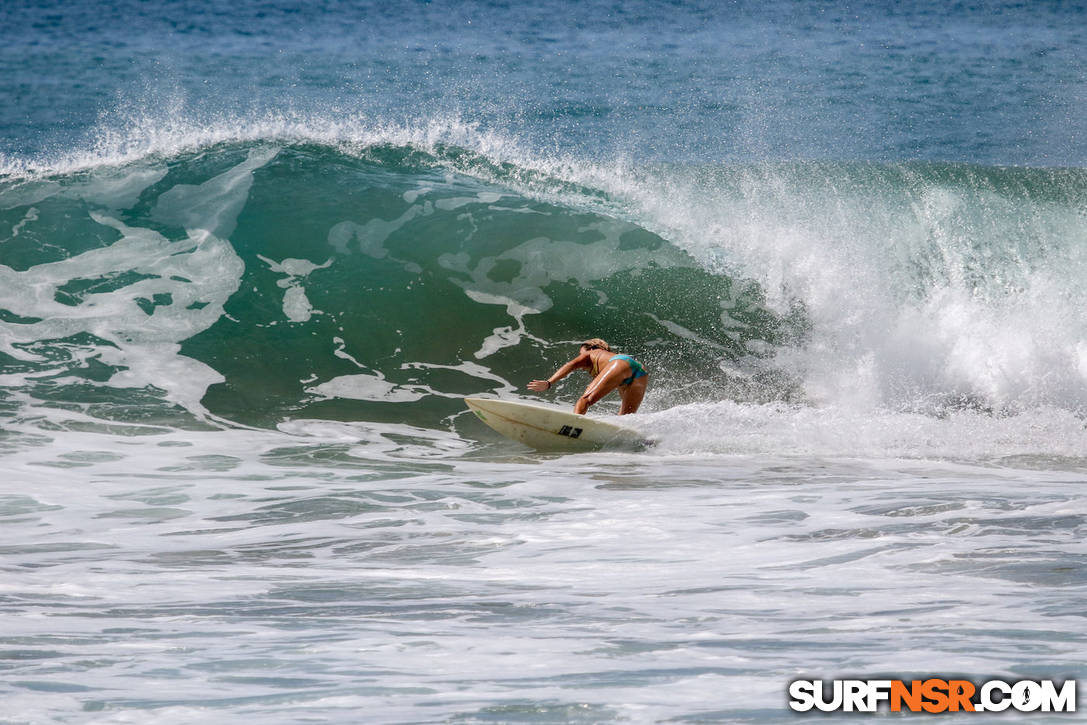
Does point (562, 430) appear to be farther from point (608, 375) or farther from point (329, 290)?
point (329, 290)

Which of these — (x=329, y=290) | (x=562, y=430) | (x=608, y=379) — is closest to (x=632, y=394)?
(x=608, y=379)

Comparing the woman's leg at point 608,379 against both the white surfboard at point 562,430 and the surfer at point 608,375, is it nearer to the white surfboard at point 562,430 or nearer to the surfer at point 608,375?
the surfer at point 608,375

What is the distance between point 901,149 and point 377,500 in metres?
27.9

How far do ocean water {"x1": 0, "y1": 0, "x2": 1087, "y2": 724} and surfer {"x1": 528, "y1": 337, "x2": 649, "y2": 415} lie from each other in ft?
1.83

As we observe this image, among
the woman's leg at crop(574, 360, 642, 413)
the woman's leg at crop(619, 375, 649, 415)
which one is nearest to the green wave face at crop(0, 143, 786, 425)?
the woman's leg at crop(619, 375, 649, 415)

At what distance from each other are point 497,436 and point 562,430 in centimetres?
90

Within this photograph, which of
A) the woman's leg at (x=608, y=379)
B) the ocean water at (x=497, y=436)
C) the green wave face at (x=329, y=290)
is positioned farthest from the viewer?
the green wave face at (x=329, y=290)

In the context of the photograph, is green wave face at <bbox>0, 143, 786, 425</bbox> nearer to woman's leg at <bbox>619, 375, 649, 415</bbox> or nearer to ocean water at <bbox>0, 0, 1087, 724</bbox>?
ocean water at <bbox>0, 0, 1087, 724</bbox>

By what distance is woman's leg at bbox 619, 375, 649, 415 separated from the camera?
8.73 meters

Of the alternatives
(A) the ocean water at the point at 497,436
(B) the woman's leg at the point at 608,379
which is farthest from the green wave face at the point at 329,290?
(B) the woman's leg at the point at 608,379

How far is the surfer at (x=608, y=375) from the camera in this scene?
8594 mm

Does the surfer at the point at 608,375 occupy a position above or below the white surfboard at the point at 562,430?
above

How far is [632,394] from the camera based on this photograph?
8.77 metres

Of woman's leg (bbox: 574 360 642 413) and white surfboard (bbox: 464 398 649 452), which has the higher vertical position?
woman's leg (bbox: 574 360 642 413)
